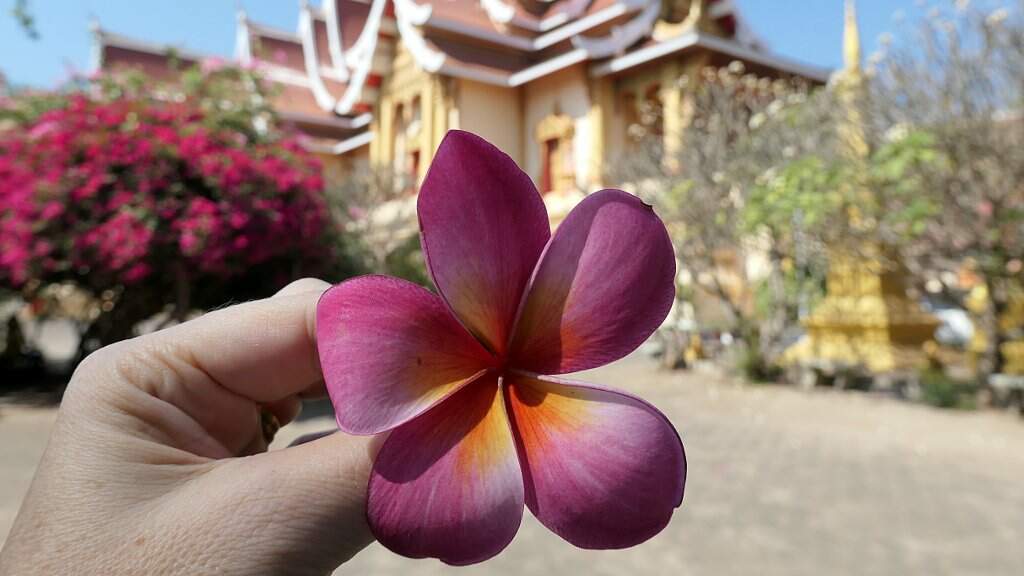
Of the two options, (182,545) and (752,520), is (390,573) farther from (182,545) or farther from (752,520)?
(182,545)

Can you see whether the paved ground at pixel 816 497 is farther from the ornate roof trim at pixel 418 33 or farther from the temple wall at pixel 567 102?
the temple wall at pixel 567 102

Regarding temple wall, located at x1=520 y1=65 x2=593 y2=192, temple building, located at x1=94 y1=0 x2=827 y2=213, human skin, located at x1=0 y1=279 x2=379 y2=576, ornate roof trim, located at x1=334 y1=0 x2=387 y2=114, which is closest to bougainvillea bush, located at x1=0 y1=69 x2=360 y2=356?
temple building, located at x1=94 y1=0 x2=827 y2=213

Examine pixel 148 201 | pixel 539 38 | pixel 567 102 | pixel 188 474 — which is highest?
pixel 539 38

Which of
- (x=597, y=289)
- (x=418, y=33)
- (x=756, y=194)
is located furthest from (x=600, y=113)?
(x=597, y=289)

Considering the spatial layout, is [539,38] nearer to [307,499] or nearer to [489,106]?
[489,106]

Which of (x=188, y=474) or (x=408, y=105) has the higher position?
(x=408, y=105)

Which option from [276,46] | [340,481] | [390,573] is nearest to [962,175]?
[390,573]

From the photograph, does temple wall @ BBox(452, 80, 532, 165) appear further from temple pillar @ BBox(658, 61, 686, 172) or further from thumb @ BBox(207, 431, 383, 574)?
thumb @ BBox(207, 431, 383, 574)
